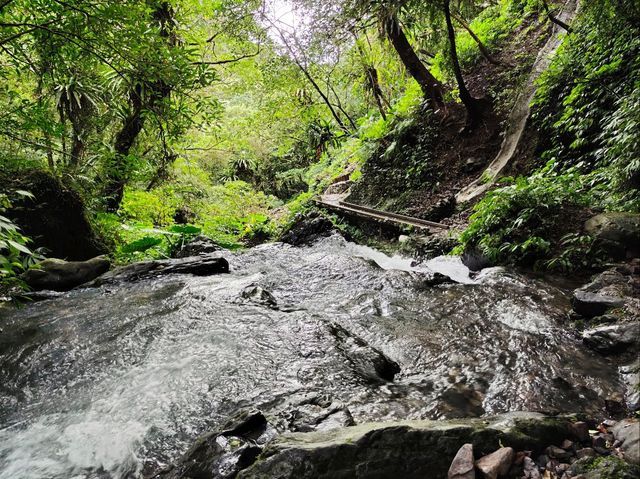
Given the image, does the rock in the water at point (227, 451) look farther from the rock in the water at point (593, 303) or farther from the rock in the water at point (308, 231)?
the rock in the water at point (308, 231)

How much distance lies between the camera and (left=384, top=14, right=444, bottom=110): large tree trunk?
9383 millimetres

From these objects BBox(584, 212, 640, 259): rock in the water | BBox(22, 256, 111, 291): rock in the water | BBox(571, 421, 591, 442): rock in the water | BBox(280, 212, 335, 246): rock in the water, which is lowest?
BBox(584, 212, 640, 259): rock in the water

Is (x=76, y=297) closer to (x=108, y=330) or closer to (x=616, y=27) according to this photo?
(x=108, y=330)

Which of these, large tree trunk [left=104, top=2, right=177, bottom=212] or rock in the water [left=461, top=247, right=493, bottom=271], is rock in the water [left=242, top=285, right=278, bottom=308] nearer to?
rock in the water [left=461, top=247, right=493, bottom=271]

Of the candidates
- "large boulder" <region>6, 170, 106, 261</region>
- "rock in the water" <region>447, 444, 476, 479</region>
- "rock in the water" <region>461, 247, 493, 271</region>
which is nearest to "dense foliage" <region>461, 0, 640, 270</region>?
"rock in the water" <region>461, 247, 493, 271</region>

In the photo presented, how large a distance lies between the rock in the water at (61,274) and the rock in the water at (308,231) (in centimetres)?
512

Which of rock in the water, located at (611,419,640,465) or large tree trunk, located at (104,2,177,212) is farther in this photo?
large tree trunk, located at (104,2,177,212)

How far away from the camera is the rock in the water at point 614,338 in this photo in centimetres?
307

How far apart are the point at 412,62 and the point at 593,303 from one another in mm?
8496

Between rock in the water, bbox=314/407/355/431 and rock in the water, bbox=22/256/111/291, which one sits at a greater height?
rock in the water, bbox=22/256/111/291

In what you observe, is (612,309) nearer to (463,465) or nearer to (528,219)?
(528,219)

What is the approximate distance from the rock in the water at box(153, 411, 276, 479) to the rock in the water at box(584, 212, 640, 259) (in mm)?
4509

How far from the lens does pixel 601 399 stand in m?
2.60

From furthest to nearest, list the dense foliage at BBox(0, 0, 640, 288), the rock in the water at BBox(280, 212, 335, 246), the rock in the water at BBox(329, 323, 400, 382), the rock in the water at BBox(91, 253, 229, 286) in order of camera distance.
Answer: the rock in the water at BBox(280, 212, 335, 246)
the rock in the water at BBox(91, 253, 229, 286)
the dense foliage at BBox(0, 0, 640, 288)
the rock in the water at BBox(329, 323, 400, 382)
